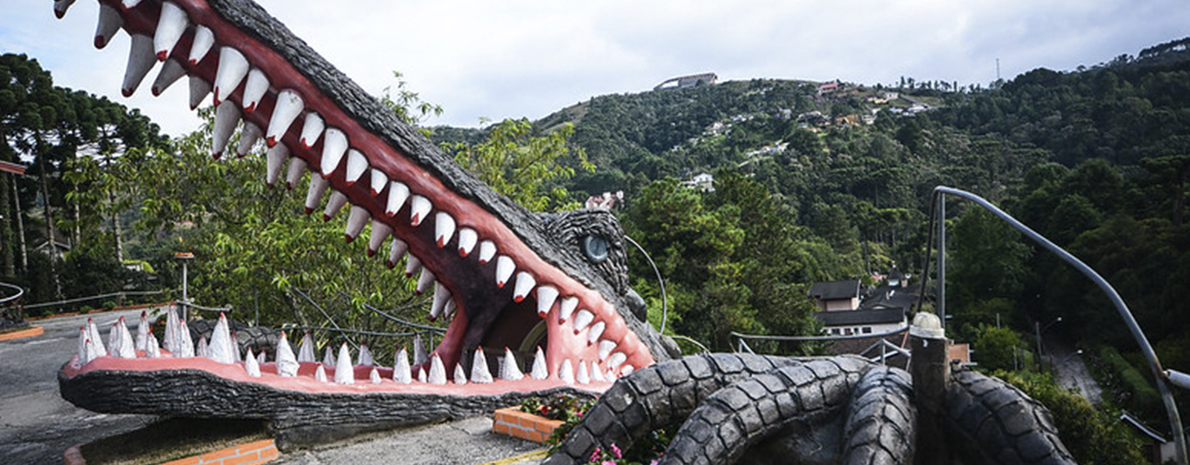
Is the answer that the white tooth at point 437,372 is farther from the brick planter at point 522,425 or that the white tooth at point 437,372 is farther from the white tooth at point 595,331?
the white tooth at point 595,331

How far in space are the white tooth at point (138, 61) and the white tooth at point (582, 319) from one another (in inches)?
99.1

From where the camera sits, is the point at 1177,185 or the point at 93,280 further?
the point at 1177,185

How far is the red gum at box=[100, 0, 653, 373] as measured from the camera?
3.07 metres

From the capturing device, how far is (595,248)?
15.9ft

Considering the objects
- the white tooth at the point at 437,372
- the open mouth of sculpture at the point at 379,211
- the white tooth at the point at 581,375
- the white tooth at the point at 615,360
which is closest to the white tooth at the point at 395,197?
the open mouth of sculpture at the point at 379,211

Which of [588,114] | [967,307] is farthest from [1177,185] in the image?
[588,114]

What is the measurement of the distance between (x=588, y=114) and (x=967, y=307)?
119074mm

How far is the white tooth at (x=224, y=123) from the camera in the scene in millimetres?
3264

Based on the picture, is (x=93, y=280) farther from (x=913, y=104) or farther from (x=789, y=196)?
(x=913, y=104)

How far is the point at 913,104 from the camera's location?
168 meters

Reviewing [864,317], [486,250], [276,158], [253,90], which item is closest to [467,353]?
[486,250]

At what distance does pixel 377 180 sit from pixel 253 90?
2.23 ft

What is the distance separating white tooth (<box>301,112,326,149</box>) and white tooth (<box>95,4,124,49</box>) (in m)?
0.79

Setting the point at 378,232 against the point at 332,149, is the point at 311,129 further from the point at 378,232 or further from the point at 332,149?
the point at 378,232
